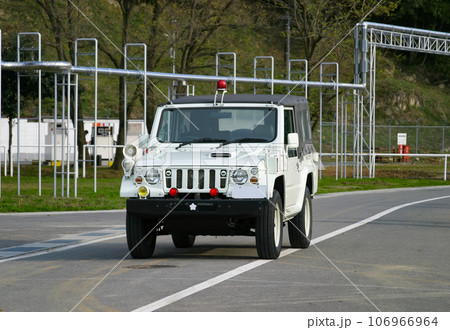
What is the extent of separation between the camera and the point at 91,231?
16828 mm

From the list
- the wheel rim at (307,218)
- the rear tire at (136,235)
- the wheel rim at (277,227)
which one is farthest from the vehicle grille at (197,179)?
the wheel rim at (307,218)

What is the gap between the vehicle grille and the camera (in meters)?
12.0

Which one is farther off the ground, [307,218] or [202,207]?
[202,207]

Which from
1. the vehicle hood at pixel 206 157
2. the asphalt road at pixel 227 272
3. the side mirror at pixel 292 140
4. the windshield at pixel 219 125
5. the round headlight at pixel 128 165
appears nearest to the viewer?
the asphalt road at pixel 227 272

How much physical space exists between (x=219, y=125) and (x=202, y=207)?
1.90 meters

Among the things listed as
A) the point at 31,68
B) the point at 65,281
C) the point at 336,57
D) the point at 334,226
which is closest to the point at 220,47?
the point at 336,57

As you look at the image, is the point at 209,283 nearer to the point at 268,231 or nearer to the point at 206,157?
the point at 268,231

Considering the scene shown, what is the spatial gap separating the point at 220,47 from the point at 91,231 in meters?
28.4

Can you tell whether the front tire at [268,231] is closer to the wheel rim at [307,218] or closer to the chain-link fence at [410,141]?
the wheel rim at [307,218]

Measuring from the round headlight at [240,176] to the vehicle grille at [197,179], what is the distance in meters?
0.12

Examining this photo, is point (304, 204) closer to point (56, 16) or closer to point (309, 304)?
point (309, 304)

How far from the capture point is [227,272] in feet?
35.3

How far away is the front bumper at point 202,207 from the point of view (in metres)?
11.7

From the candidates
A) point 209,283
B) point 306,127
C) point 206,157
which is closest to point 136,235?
point 206,157
